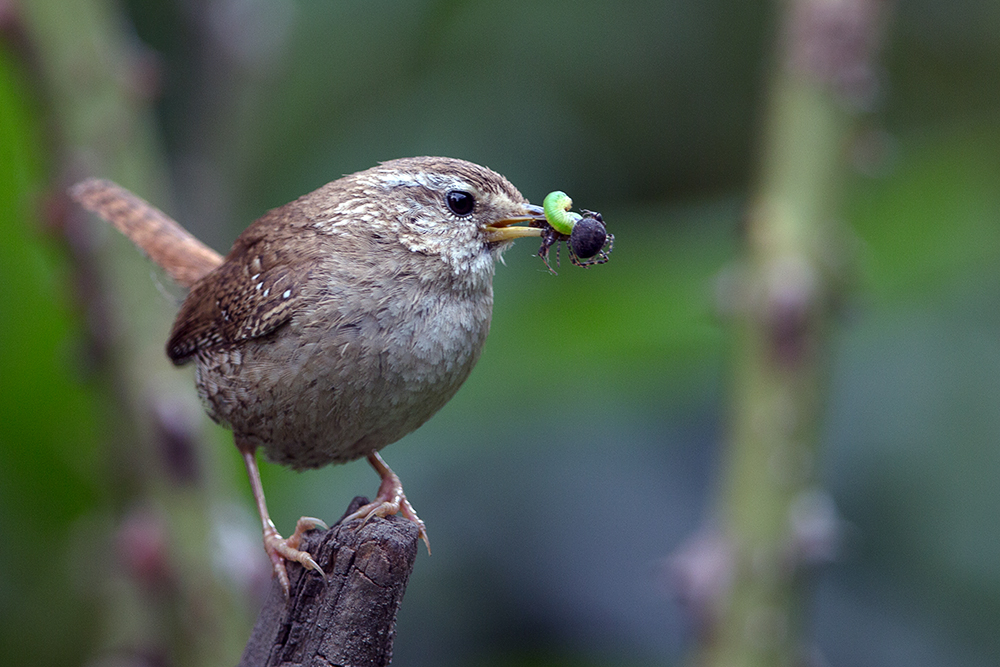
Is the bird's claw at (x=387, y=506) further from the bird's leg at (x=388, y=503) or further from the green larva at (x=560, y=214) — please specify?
the green larva at (x=560, y=214)

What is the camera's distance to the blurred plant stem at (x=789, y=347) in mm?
3678

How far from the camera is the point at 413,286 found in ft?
8.04

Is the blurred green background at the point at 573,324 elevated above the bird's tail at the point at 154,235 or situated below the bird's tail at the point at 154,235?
above

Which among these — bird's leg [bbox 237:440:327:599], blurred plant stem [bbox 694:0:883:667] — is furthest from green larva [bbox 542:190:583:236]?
blurred plant stem [bbox 694:0:883:667]

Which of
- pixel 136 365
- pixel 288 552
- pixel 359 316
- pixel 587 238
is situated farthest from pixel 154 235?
pixel 587 238

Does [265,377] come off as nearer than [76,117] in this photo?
Yes

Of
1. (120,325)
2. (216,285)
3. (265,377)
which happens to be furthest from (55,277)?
(265,377)

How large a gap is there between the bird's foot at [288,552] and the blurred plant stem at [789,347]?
69.3 inches

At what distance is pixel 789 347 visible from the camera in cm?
366

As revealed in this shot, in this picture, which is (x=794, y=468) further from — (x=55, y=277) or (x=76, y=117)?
(x=55, y=277)

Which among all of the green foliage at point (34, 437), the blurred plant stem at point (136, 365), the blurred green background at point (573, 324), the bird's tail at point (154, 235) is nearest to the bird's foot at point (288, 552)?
the bird's tail at point (154, 235)

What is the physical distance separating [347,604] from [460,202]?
3.03ft

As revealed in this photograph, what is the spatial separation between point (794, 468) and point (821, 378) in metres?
0.35

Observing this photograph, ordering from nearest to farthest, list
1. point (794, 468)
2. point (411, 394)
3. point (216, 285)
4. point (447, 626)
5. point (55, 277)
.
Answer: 1. point (411, 394)
2. point (216, 285)
3. point (794, 468)
4. point (55, 277)
5. point (447, 626)
